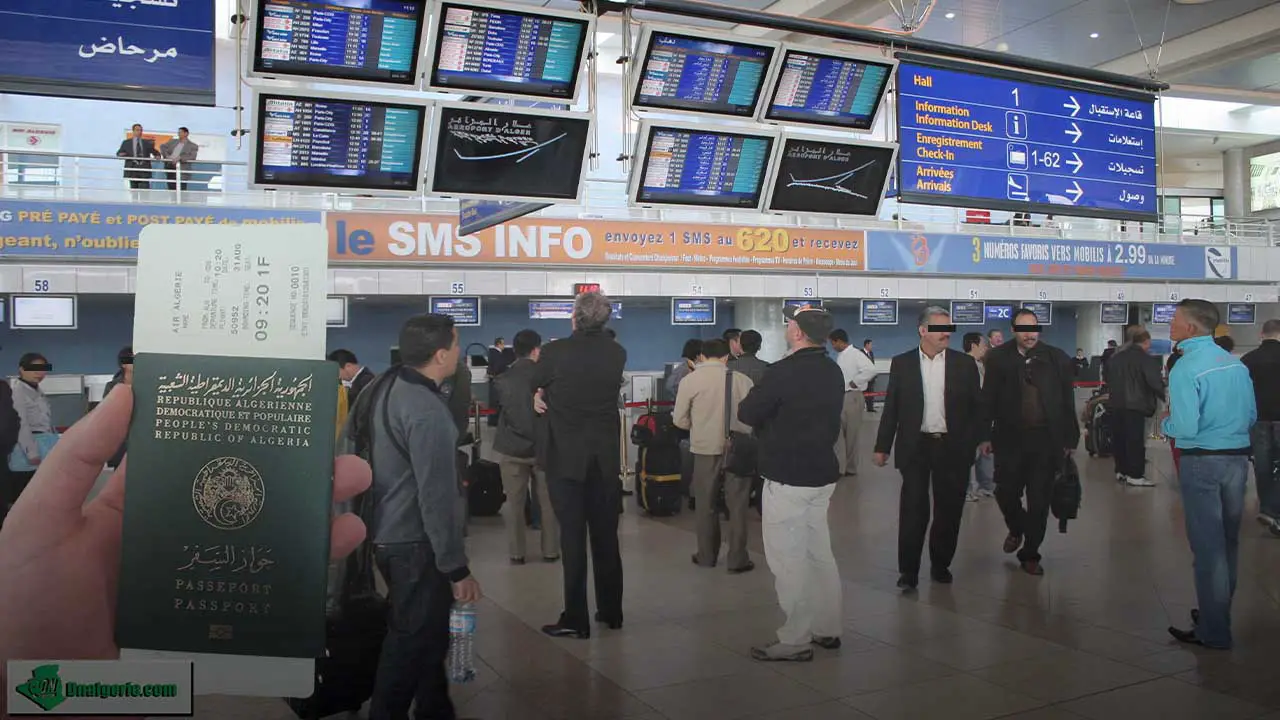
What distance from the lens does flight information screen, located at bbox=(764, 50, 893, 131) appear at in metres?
6.02

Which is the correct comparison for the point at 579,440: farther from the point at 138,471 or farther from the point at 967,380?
the point at 138,471

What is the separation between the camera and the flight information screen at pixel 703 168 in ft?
19.6

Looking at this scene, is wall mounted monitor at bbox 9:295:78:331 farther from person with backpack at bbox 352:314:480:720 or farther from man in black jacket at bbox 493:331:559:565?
person with backpack at bbox 352:314:480:720

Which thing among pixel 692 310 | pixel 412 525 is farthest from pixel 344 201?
pixel 412 525

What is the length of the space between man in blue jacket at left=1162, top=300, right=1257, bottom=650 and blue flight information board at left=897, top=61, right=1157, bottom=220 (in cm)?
218

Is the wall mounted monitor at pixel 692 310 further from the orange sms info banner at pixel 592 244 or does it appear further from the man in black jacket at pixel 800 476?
the man in black jacket at pixel 800 476

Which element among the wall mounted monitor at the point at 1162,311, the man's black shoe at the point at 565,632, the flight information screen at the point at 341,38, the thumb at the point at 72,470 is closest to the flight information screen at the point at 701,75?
the flight information screen at the point at 341,38

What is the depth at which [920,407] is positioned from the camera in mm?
6117

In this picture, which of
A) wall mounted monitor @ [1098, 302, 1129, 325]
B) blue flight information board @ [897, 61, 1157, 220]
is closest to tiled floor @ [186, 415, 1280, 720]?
blue flight information board @ [897, 61, 1157, 220]

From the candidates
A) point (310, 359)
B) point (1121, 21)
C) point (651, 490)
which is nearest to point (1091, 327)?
point (1121, 21)

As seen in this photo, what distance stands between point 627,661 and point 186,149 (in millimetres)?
13489

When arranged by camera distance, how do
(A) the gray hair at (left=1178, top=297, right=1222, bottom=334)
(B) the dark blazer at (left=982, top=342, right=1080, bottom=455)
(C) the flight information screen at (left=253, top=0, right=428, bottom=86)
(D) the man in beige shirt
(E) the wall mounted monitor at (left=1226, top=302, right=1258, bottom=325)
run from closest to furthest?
(C) the flight information screen at (left=253, top=0, right=428, bottom=86)
(A) the gray hair at (left=1178, top=297, right=1222, bottom=334)
(B) the dark blazer at (left=982, top=342, right=1080, bottom=455)
(D) the man in beige shirt
(E) the wall mounted monitor at (left=1226, top=302, right=1258, bottom=325)

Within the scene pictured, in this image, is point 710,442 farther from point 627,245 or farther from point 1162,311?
point 1162,311

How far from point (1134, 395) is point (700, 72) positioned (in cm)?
699
